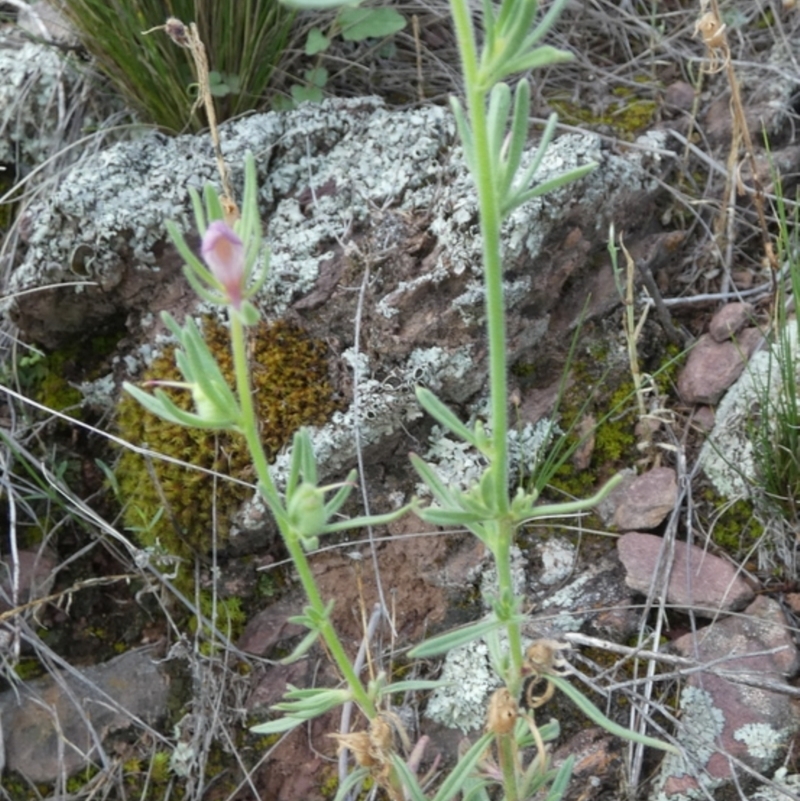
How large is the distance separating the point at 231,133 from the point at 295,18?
36 cm

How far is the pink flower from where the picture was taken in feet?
3.86

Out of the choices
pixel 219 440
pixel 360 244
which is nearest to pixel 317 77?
pixel 360 244

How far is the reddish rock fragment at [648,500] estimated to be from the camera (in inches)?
79.1

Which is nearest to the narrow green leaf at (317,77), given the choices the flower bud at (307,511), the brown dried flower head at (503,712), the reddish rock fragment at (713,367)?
the reddish rock fragment at (713,367)

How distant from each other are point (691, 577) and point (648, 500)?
0.61 ft

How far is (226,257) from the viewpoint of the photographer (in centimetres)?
120

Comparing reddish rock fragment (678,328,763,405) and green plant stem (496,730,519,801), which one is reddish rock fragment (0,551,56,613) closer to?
green plant stem (496,730,519,801)

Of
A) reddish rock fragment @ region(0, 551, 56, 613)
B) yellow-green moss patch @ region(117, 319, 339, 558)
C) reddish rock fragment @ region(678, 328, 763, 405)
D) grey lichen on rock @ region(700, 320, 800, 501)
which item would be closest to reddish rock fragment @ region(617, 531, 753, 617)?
grey lichen on rock @ region(700, 320, 800, 501)

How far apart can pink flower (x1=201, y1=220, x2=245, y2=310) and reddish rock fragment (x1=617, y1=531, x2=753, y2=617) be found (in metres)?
1.08

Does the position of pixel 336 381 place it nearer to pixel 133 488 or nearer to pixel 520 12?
pixel 133 488

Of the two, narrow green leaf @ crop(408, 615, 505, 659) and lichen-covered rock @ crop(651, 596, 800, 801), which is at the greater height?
narrow green leaf @ crop(408, 615, 505, 659)

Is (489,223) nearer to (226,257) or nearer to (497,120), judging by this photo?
(497,120)

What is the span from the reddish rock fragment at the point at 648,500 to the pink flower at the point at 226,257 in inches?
43.7

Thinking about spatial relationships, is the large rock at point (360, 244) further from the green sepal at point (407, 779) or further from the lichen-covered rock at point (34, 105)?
the green sepal at point (407, 779)
